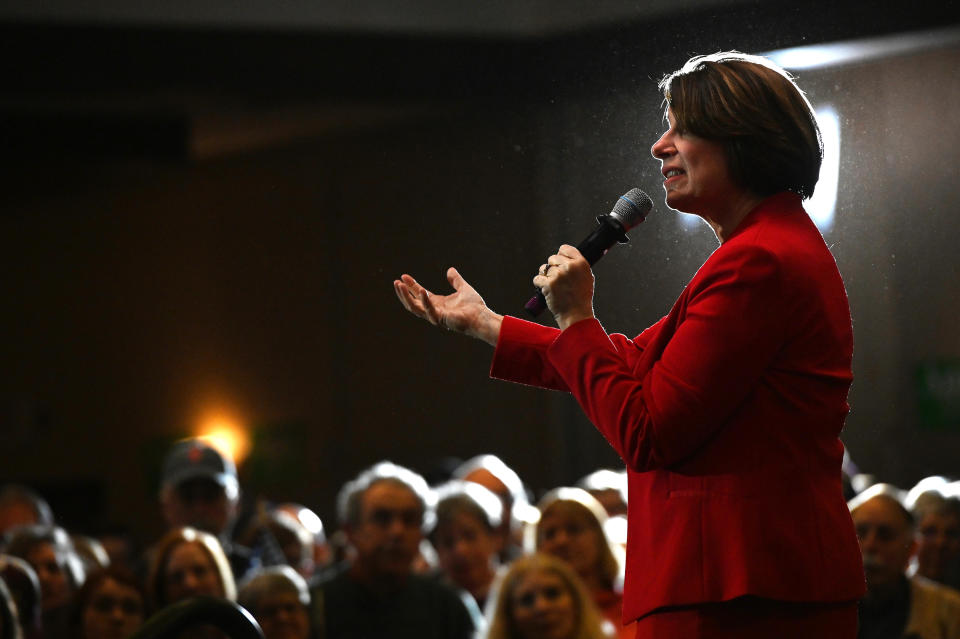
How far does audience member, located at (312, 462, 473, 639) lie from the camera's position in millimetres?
3518

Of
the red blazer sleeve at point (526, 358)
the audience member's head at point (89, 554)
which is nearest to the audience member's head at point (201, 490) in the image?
the audience member's head at point (89, 554)

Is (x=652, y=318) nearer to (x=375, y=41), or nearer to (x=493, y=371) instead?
(x=493, y=371)

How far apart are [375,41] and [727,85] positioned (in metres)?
5.13

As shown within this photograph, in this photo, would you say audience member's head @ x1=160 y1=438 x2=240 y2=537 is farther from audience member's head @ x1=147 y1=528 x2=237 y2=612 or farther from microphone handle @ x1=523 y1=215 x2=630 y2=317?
microphone handle @ x1=523 y1=215 x2=630 y2=317

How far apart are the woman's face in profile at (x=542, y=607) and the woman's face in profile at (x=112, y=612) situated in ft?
3.35

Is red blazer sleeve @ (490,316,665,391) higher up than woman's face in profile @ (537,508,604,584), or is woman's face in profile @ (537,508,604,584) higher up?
red blazer sleeve @ (490,316,665,391)

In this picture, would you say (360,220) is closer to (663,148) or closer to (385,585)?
(385,585)

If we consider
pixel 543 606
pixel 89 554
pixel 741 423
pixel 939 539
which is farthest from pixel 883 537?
pixel 89 554

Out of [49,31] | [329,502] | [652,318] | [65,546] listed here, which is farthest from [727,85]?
[329,502]

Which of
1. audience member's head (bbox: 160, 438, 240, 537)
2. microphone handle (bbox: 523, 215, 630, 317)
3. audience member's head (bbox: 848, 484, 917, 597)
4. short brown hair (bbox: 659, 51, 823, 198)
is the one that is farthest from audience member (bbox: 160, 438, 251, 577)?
short brown hair (bbox: 659, 51, 823, 198)

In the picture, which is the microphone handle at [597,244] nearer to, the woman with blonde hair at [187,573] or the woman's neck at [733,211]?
the woman's neck at [733,211]

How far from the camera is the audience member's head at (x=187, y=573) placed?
334 cm

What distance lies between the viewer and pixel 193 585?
3342mm

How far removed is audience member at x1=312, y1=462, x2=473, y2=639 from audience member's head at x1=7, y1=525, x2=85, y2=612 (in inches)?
33.6
